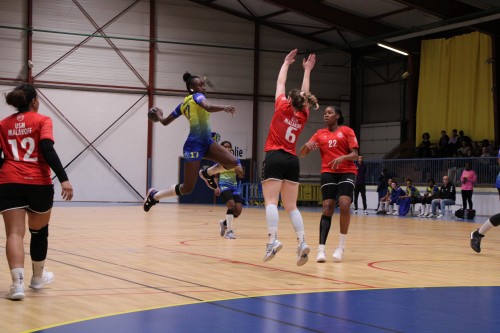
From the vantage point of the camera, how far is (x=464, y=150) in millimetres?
32875

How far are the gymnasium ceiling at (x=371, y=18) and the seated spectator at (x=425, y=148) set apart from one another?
4674 millimetres

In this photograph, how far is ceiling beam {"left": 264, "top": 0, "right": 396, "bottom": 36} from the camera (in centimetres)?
3597

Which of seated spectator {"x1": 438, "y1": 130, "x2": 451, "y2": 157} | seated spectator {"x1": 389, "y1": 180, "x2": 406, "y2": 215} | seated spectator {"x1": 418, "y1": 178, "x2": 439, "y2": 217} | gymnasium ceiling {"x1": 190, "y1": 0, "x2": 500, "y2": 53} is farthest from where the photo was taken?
seated spectator {"x1": 438, "y1": 130, "x2": 451, "y2": 157}

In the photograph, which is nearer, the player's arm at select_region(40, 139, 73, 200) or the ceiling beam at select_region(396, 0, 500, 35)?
the player's arm at select_region(40, 139, 73, 200)

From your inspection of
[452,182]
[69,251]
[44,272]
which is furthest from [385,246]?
[452,182]

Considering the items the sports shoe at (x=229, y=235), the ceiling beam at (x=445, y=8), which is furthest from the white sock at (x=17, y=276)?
the ceiling beam at (x=445, y=8)

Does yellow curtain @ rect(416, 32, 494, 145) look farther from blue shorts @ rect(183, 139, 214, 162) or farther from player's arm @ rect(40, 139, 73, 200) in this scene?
player's arm @ rect(40, 139, 73, 200)

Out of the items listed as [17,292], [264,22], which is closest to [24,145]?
[17,292]

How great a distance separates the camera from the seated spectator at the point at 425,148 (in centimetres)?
3503

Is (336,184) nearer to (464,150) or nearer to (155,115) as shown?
(155,115)

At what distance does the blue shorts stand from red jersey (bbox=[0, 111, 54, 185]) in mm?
4234

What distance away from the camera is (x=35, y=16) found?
37000 millimetres

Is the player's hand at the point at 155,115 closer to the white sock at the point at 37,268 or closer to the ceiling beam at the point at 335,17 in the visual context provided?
the white sock at the point at 37,268

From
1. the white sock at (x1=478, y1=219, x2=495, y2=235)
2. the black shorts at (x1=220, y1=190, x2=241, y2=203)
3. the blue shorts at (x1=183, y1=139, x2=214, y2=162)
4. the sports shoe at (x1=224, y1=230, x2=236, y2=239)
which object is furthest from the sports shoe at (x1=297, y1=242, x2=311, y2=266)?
the black shorts at (x1=220, y1=190, x2=241, y2=203)
